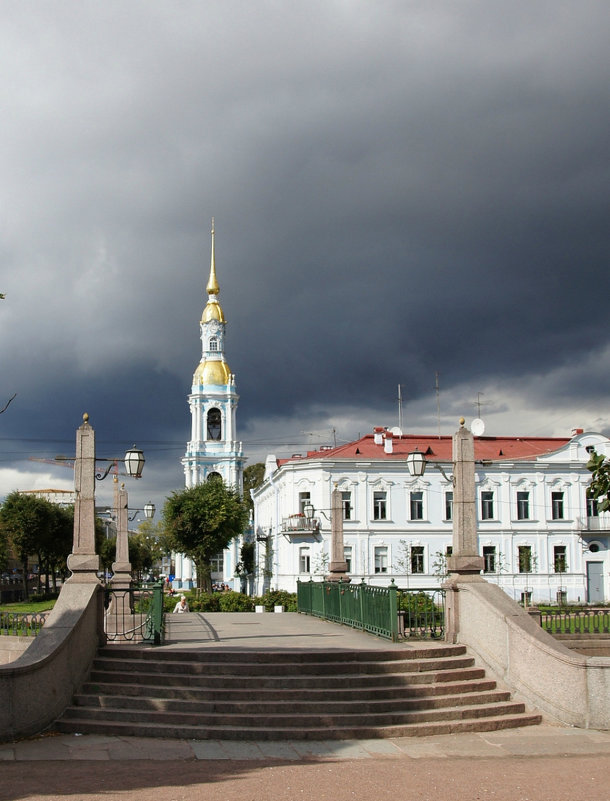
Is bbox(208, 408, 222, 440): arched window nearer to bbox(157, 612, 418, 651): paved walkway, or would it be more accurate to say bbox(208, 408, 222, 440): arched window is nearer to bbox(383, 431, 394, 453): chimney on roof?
bbox(383, 431, 394, 453): chimney on roof

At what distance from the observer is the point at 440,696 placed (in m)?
13.5

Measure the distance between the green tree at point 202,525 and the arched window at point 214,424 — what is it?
2178cm

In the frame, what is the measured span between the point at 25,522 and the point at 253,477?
46326mm

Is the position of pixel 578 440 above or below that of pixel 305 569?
above

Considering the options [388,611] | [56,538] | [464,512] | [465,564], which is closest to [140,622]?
[388,611]

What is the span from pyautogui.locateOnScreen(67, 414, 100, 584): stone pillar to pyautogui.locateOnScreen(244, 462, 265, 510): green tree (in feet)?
305

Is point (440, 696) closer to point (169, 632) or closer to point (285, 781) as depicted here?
point (285, 781)

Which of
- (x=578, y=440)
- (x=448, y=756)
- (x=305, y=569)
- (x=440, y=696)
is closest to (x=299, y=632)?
(x=440, y=696)

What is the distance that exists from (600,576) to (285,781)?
55948mm

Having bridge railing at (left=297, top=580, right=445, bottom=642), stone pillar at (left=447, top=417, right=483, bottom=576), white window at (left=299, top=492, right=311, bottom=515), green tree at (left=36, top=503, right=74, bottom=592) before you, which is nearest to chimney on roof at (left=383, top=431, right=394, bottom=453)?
white window at (left=299, top=492, right=311, bottom=515)

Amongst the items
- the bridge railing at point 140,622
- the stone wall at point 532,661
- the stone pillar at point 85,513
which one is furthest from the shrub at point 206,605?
the stone wall at point 532,661

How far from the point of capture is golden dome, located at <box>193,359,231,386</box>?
9800 centimetres

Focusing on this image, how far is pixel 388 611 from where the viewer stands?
1666 cm

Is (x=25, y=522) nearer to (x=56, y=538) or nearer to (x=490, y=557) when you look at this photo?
(x=56, y=538)
